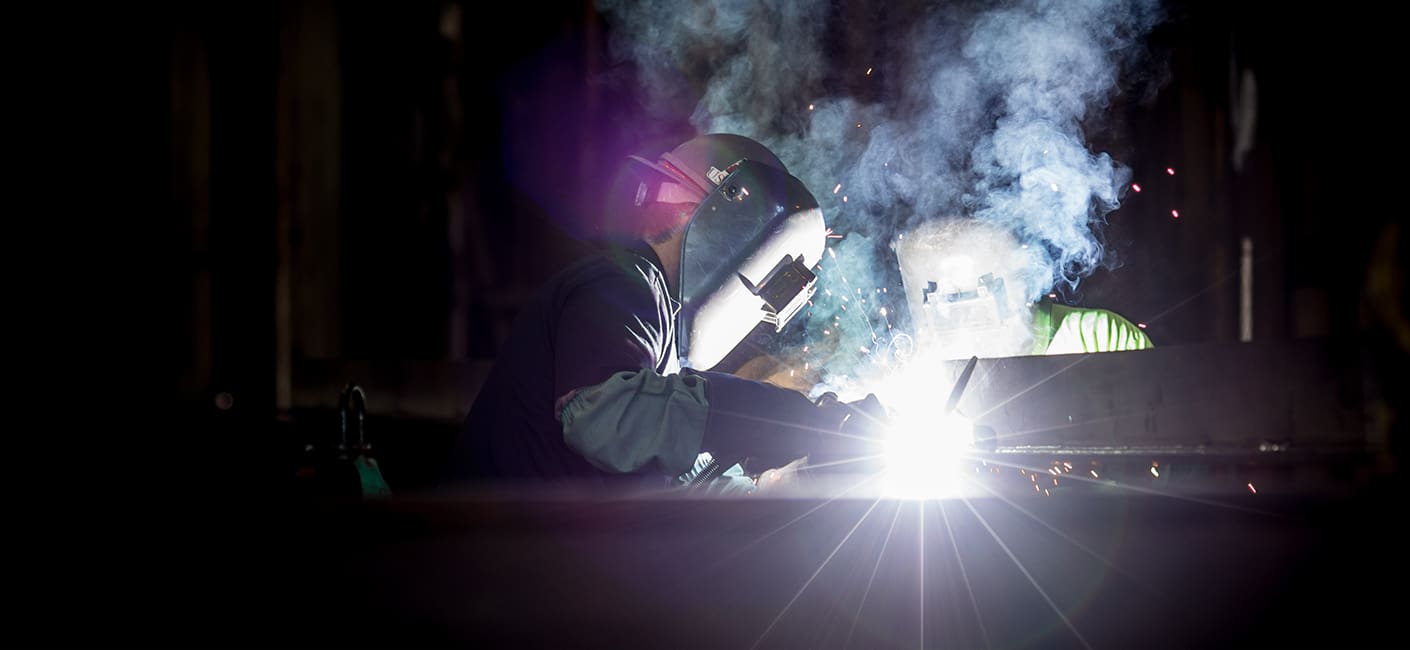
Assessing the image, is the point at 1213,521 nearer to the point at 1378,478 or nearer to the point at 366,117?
the point at 1378,478

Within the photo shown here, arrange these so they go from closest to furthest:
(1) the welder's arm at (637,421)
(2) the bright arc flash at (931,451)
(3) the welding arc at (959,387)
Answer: (1) the welder's arm at (637,421) → (3) the welding arc at (959,387) → (2) the bright arc flash at (931,451)

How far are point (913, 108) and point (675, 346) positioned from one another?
1.20 metres

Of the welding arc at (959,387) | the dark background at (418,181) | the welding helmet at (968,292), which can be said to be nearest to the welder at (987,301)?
the welding helmet at (968,292)

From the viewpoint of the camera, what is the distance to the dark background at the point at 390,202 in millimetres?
2945

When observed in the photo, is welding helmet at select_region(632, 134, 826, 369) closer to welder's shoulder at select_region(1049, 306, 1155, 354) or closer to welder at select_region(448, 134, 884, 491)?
welder at select_region(448, 134, 884, 491)

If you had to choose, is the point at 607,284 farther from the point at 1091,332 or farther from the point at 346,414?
the point at 1091,332

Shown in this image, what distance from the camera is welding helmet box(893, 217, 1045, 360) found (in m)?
2.04

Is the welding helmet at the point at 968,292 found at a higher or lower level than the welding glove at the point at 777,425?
higher

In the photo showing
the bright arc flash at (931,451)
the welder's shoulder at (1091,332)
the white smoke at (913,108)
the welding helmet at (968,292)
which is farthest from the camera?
the white smoke at (913,108)

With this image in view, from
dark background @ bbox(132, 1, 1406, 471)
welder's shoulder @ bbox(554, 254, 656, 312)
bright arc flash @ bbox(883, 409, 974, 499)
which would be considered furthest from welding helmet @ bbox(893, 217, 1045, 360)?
dark background @ bbox(132, 1, 1406, 471)

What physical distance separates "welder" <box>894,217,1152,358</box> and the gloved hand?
53 cm

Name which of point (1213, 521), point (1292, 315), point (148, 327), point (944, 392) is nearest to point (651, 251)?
point (944, 392)

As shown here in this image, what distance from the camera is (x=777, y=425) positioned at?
4.96 ft

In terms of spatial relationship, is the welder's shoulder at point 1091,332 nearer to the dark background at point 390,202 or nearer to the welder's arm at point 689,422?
the dark background at point 390,202
